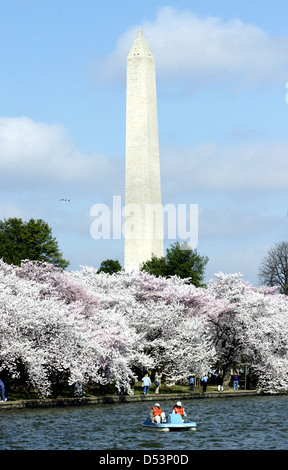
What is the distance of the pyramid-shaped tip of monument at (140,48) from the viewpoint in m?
97.4

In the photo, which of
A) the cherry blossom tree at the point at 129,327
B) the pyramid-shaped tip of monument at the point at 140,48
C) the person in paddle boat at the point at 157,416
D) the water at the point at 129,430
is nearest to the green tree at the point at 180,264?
the cherry blossom tree at the point at 129,327

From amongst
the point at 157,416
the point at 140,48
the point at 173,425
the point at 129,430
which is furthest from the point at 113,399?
the point at 140,48

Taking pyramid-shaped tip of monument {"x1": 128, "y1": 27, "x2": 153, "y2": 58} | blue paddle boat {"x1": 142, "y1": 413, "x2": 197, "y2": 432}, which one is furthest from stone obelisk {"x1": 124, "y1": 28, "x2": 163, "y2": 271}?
blue paddle boat {"x1": 142, "y1": 413, "x2": 197, "y2": 432}

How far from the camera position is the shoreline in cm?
4800

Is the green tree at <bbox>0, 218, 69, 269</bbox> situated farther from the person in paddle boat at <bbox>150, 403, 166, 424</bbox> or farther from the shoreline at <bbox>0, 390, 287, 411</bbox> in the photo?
the person in paddle boat at <bbox>150, 403, 166, 424</bbox>

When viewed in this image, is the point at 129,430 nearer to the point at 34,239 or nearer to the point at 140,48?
the point at 34,239

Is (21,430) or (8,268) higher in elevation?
(8,268)

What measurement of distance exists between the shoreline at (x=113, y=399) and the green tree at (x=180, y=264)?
85.8ft

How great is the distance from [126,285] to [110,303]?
315 inches

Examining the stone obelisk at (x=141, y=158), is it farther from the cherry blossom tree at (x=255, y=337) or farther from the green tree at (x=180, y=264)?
the cherry blossom tree at (x=255, y=337)

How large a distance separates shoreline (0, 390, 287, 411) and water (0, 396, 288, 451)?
4.69ft

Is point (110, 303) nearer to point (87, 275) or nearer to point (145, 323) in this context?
point (145, 323)

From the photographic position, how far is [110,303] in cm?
6862
